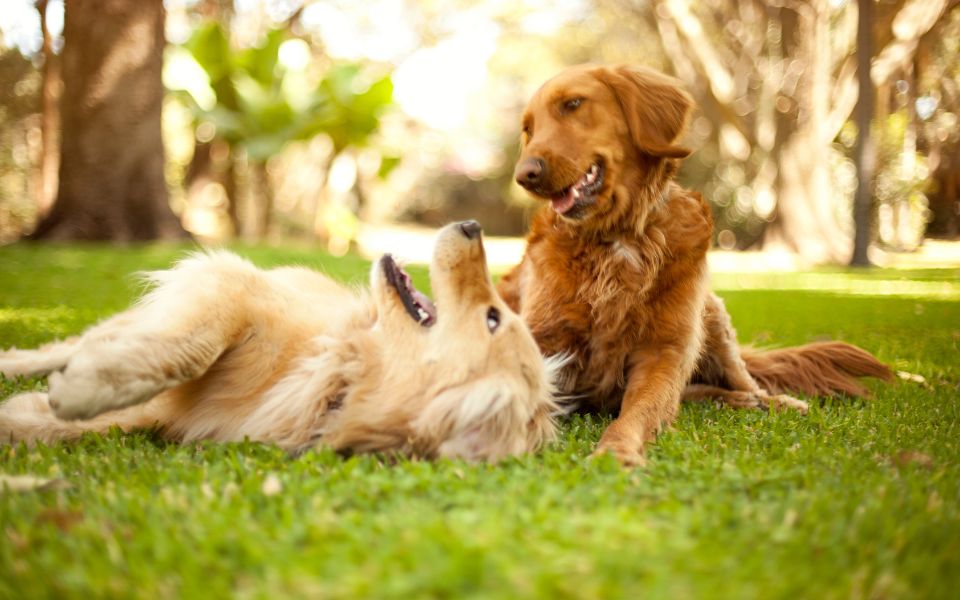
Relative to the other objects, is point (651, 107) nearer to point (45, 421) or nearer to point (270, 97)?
point (45, 421)

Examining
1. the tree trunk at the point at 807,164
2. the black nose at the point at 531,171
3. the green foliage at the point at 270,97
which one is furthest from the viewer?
the green foliage at the point at 270,97

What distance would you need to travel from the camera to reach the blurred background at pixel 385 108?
431 inches

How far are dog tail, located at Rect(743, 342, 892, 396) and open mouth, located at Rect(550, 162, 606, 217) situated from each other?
169cm

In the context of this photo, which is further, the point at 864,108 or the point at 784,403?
the point at 864,108

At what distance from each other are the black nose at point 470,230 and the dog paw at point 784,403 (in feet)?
6.43

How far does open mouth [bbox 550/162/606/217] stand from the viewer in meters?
3.87

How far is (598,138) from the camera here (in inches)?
154

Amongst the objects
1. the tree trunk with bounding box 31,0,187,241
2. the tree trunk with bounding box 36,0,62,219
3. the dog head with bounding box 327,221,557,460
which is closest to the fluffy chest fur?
the dog head with bounding box 327,221,557,460

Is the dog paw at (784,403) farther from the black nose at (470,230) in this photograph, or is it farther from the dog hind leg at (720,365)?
Result: the black nose at (470,230)

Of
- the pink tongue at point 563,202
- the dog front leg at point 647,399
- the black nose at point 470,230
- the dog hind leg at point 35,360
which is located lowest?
the dog hind leg at point 35,360

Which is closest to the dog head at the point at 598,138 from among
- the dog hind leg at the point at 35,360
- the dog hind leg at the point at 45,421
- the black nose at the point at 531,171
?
the black nose at the point at 531,171

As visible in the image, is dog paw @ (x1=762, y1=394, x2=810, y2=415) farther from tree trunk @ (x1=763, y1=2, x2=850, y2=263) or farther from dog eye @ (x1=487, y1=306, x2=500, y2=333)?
tree trunk @ (x1=763, y1=2, x2=850, y2=263)

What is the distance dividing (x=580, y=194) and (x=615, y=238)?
0.96 feet

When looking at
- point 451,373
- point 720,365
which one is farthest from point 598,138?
point 451,373
